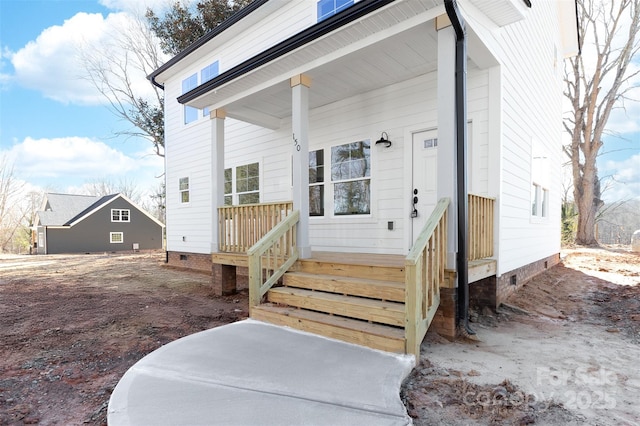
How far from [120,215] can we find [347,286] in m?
27.3

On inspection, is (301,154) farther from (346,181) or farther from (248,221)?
(346,181)

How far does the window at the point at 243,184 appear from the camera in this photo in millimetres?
8133

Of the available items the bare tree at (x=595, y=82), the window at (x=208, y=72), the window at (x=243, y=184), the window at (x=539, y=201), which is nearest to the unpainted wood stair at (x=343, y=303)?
the window at (x=243, y=184)

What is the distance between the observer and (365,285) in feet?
12.5

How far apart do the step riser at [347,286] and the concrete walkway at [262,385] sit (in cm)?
67

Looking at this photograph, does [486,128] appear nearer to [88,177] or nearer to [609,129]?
[609,129]

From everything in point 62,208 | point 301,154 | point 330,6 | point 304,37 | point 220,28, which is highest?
point 220,28

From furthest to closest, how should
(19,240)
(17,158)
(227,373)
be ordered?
1. (19,240)
2. (17,158)
3. (227,373)

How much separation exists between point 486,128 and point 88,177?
151 feet

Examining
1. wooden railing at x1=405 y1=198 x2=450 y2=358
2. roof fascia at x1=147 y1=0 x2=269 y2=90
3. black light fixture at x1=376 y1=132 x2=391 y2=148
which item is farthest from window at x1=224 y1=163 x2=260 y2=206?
wooden railing at x1=405 y1=198 x2=450 y2=358

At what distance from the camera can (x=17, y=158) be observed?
96.4 ft

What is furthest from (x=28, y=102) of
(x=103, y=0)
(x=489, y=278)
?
(x=489, y=278)

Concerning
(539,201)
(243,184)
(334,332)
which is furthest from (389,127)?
(243,184)

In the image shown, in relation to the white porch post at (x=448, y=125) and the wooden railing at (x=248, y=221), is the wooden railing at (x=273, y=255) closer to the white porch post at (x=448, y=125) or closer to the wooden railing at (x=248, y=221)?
the wooden railing at (x=248, y=221)
